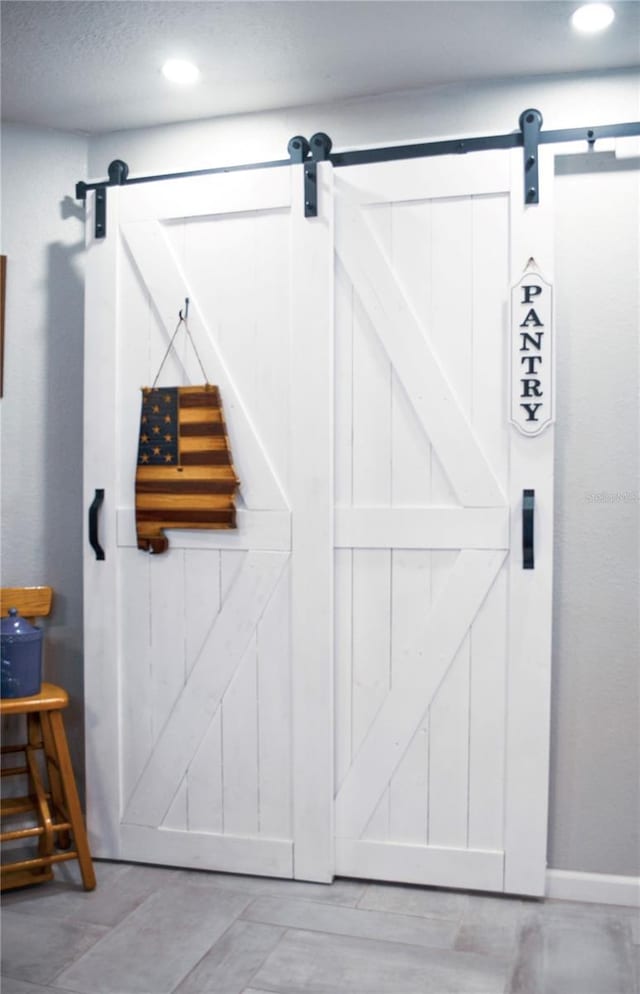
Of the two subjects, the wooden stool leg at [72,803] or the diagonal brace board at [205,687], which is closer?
the wooden stool leg at [72,803]

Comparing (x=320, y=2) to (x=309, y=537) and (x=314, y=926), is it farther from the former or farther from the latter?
(x=314, y=926)

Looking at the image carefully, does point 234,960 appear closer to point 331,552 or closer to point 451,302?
point 331,552

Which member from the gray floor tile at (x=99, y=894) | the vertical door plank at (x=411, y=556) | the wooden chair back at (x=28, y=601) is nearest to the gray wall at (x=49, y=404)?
the wooden chair back at (x=28, y=601)

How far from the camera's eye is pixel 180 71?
103 inches

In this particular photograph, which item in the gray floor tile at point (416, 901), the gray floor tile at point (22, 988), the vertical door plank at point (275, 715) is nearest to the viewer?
the gray floor tile at point (22, 988)

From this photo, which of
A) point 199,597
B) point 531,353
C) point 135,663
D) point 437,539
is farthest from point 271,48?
point 135,663

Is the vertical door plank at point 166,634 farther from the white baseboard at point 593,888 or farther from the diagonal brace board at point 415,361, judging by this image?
the white baseboard at point 593,888

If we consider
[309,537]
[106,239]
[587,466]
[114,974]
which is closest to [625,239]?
[587,466]

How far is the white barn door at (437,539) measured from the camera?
2596 mm

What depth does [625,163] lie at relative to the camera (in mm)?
2572

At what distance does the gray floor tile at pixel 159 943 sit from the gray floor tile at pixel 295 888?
0.17ft

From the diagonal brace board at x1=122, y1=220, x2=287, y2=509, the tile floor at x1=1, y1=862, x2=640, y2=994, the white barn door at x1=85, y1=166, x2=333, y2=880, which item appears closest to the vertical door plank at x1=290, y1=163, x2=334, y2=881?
the white barn door at x1=85, y1=166, x2=333, y2=880

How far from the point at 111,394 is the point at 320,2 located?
1.36 metres

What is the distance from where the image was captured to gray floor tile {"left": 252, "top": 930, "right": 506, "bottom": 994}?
7.07 ft
